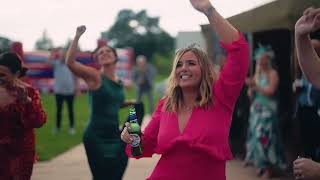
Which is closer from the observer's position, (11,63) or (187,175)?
(187,175)

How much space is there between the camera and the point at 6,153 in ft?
14.4

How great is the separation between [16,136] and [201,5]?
6.22 feet

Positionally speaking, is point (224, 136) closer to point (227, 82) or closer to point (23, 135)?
point (227, 82)

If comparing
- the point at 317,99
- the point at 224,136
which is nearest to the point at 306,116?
the point at 317,99

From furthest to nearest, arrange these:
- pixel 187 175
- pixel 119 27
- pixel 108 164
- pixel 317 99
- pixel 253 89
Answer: pixel 119 27
pixel 253 89
pixel 317 99
pixel 108 164
pixel 187 175

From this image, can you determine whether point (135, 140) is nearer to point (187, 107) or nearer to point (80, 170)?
point (187, 107)

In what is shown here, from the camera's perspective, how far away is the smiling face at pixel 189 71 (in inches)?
142

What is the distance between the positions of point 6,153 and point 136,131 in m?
1.30

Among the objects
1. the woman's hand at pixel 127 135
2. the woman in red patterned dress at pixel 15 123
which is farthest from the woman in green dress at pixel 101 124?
the woman's hand at pixel 127 135

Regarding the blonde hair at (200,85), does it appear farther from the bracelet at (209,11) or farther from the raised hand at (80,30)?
the raised hand at (80,30)

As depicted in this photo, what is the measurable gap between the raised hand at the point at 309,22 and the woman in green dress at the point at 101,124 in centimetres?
309

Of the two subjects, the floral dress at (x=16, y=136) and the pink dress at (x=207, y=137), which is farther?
the floral dress at (x=16, y=136)

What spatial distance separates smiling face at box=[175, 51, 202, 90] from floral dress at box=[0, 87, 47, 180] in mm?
1380

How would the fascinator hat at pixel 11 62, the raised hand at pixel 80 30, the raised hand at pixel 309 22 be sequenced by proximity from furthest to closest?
the raised hand at pixel 80 30
the fascinator hat at pixel 11 62
the raised hand at pixel 309 22
